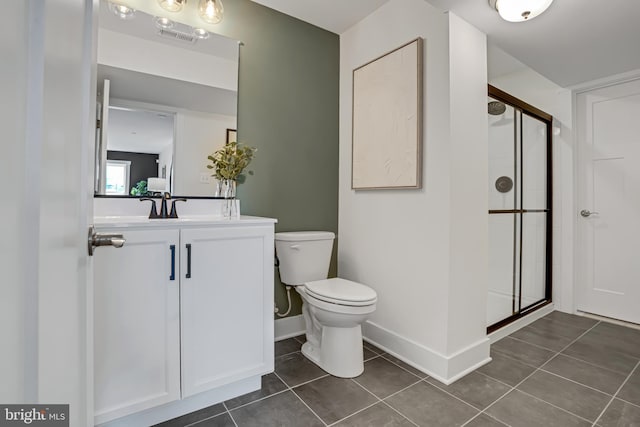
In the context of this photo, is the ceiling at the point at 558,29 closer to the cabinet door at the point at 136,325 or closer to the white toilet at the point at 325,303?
the white toilet at the point at 325,303

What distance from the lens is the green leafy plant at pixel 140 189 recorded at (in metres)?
1.85

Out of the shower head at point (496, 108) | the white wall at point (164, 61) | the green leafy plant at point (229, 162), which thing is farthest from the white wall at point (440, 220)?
the white wall at point (164, 61)

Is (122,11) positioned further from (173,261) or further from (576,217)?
(576,217)

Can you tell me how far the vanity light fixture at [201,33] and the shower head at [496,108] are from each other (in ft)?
6.76

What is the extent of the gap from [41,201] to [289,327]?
2.24m

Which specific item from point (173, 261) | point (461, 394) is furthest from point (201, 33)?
point (461, 394)

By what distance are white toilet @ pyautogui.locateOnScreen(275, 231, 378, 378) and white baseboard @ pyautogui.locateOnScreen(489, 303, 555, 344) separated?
1140 millimetres

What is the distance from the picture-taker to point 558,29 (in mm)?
2020

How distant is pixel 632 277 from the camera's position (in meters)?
2.67

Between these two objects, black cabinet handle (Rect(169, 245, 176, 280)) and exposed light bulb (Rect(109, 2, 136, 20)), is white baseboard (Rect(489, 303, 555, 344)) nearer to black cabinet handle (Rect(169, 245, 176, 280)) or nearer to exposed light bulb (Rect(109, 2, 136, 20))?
black cabinet handle (Rect(169, 245, 176, 280))

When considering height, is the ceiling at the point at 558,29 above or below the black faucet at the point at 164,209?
above

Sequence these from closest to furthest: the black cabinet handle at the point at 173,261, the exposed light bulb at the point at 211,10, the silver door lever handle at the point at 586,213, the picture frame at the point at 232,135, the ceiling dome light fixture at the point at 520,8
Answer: the black cabinet handle at the point at 173,261, the ceiling dome light fixture at the point at 520,8, the exposed light bulb at the point at 211,10, the picture frame at the point at 232,135, the silver door lever handle at the point at 586,213

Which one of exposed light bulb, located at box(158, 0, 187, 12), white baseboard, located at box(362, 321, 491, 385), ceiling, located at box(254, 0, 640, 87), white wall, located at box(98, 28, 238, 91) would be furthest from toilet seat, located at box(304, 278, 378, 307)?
exposed light bulb, located at box(158, 0, 187, 12)

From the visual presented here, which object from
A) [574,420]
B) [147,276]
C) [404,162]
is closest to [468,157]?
[404,162]
